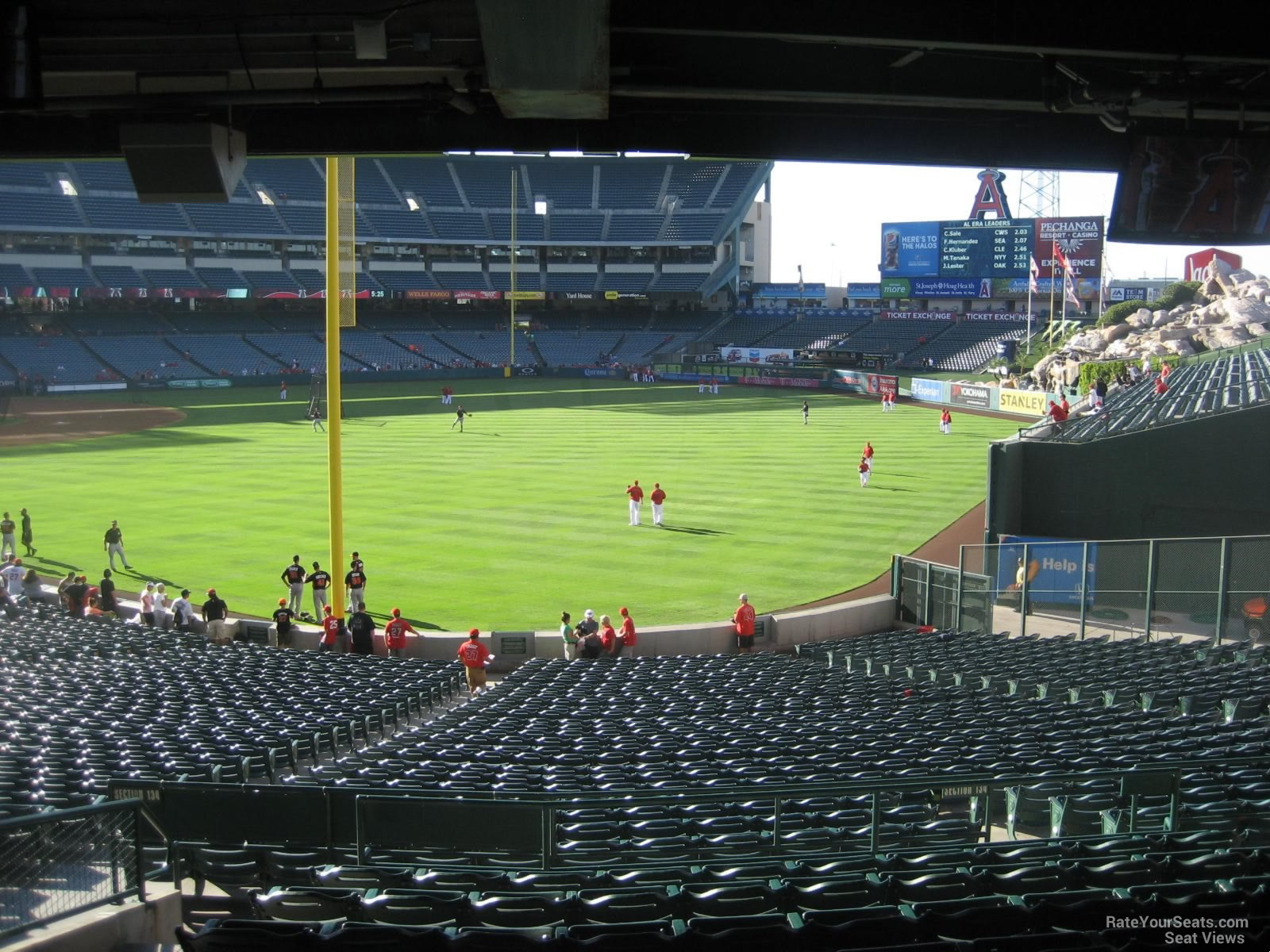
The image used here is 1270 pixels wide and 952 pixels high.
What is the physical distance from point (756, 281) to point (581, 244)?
2510 centimetres

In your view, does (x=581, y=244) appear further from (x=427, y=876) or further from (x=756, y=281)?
(x=427, y=876)

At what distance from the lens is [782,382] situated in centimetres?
7969

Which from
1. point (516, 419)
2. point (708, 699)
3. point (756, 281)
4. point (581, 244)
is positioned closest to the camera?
point (708, 699)

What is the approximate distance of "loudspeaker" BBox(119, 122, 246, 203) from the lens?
7.82 metres

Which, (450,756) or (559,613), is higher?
(450,756)

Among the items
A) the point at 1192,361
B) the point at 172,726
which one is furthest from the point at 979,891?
the point at 1192,361

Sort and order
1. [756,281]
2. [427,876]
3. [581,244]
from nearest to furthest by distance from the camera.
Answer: [427,876]
[581,244]
[756,281]

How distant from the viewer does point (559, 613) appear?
21328 mm

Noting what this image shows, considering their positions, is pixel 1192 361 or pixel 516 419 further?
pixel 516 419

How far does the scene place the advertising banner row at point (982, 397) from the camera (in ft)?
189

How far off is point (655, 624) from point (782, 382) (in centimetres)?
6066

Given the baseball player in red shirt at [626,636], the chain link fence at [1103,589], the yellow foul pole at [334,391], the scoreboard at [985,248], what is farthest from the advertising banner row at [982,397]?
the yellow foul pole at [334,391]

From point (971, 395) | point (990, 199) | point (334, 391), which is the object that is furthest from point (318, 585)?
point (990, 199)

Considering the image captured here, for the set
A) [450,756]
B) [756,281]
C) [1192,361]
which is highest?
[756,281]
